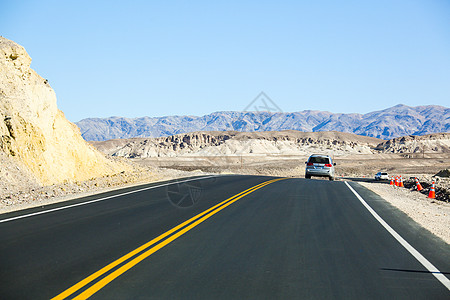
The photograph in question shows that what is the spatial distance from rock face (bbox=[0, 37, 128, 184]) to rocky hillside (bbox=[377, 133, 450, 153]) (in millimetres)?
141535

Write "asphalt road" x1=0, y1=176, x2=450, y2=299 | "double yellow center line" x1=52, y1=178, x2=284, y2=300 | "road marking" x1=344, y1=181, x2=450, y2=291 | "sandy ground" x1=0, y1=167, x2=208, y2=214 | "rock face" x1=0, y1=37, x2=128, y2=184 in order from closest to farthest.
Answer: "double yellow center line" x1=52, y1=178, x2=284, y2=300 < "asphalt road" x1=0, y1=176, x2=450, y2=299 < "road marking" x1=344, y1=181, x2=450, y2=291 < "sandy ground" x1=0, y1=167, x2=208, y2=214 < "rock face" x1=0, y1=37, x2=128, y2=184

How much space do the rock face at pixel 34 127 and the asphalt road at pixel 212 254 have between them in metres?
10.3

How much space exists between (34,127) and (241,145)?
122m

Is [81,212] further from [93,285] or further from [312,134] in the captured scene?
[312,134]

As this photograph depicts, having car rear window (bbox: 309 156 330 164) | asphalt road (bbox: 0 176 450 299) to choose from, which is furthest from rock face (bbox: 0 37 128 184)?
car rear window (bbox: 309 156 330 164)

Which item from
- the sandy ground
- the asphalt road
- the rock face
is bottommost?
Answer: the sandy ground

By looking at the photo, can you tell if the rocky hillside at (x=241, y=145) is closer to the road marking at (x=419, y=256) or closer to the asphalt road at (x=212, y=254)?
the asphalt road at (x=212, y=254)

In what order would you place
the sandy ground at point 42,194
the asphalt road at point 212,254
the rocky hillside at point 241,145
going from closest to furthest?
the asphalt road at point 212,254
the sandy ground at point 42,194
the rocky hillside at point 241,145

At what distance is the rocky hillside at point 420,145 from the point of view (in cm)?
15075

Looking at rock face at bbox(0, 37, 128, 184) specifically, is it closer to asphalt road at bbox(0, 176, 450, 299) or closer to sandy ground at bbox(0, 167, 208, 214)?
sandy ground at bbox(0, 167, 208, 214)

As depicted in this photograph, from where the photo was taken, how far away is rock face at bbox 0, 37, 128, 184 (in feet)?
68.9

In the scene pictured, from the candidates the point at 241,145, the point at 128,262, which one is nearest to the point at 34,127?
the point at 128,262

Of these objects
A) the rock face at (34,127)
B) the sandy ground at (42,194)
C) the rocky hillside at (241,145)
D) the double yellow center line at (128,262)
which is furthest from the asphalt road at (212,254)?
the rocky hillside at (241,145)

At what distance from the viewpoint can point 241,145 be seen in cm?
14325
